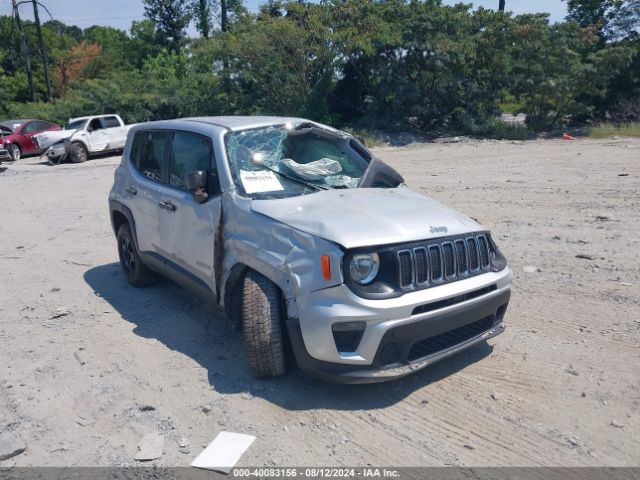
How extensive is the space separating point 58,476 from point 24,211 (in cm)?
970

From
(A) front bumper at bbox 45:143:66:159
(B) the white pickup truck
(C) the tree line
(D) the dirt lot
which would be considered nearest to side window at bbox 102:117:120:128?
(B) the white pickup truck

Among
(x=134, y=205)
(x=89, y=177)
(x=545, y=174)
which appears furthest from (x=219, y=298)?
(x=89, y=177)

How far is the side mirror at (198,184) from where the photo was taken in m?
4.73

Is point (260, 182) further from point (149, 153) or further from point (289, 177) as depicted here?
point (149, 153)

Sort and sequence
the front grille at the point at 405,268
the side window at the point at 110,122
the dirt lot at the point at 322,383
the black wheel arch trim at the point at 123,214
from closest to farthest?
1. the dirt lot at the point at 322,383
2. the front grille at the point at 405,268
3. the black wheel arch trim at the point at 123,214
4. the side window at the point at 110,122

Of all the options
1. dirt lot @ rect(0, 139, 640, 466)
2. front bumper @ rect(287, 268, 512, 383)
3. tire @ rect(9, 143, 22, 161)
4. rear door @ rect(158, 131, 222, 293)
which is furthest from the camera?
tire @ rect(9, 143, 22, 161)

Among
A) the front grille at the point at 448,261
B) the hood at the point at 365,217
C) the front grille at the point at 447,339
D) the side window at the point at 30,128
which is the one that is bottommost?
the side window at the point at 30,128

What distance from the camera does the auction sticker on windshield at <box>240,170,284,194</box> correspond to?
15.4ft

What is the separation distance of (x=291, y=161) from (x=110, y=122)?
1970 cm

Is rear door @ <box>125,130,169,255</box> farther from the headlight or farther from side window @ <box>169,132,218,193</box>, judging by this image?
the headlight

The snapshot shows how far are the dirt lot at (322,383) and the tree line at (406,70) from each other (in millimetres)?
17300

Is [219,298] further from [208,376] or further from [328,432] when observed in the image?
[328,432]

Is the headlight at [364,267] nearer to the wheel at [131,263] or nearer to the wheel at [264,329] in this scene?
the wheel at [264,329]

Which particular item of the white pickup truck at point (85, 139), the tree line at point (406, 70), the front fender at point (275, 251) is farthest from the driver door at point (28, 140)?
the front fender at point (275, 251)
